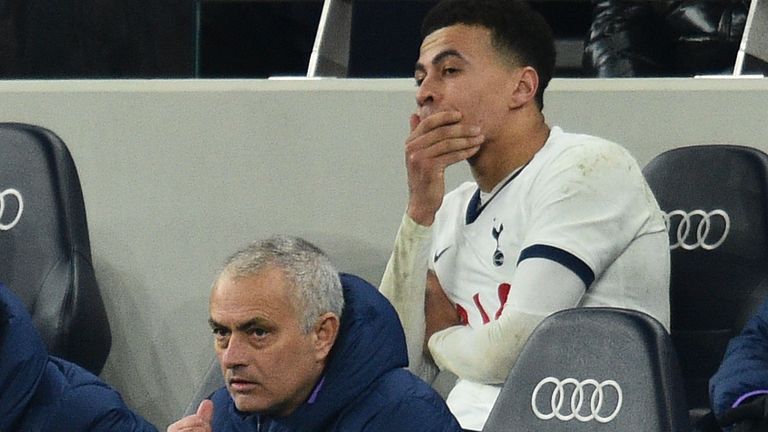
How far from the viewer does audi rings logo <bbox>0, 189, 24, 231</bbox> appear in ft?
9.38

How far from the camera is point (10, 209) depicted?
287cm

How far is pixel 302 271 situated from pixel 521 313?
1.08 feet

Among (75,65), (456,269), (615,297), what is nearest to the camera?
(615,297)

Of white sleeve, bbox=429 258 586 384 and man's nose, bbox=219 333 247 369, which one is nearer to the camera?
man's nose, bbox=219 333 247 369

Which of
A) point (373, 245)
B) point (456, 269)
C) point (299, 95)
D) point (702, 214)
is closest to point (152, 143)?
point (299, 95)

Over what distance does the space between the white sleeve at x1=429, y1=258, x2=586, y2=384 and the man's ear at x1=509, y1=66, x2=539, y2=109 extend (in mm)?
319

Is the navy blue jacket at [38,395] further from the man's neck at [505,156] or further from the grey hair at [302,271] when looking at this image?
the man's neck at [505,156]

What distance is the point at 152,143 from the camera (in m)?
3.06

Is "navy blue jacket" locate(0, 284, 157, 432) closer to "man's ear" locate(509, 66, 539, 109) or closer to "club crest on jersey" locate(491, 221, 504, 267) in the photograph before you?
"club crest on jersey" locate(491, 221, 504, 267)

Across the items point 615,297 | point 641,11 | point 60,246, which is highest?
point 641,11

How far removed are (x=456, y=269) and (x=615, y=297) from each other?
0.29 metres

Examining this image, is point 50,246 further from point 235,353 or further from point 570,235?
point 570,235

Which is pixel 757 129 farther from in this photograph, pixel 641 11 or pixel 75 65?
pixel 75 65

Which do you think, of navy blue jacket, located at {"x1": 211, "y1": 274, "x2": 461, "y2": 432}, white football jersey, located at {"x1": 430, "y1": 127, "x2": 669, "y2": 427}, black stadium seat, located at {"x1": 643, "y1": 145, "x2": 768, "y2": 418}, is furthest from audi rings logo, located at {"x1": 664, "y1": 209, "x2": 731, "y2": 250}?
navy blue jacket, located at {"x1": 211, "y1": 274, "x2": 461, "y2": 432}
